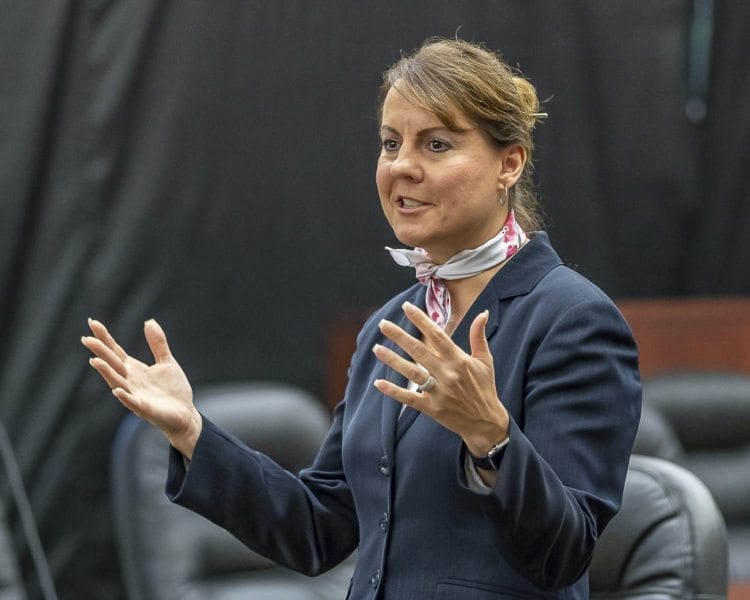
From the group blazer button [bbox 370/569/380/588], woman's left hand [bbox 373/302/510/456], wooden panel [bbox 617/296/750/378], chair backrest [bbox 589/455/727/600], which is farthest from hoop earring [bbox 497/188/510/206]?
wooden panel [bbox 617/296/750/378]

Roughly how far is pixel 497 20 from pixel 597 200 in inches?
24.4

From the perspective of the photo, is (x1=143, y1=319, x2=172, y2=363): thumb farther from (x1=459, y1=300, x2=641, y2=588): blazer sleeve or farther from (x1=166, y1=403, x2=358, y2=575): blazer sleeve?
(x1=459, y1=300, x2=641, y2=588): blazer sleeve

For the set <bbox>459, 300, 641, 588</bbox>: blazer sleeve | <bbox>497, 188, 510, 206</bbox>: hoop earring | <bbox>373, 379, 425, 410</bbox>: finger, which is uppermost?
<bbox>497, 188, 510, 206</bbox>: hoop earring

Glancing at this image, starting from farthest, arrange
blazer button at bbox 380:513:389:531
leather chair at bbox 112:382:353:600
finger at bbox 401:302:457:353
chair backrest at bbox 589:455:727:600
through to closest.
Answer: leather chair at bbox 112:382:353:600
chair backrest at bbox 589:455:727:600
blazer button at bbox 380:513:389:531
finger at bbox 401:302:457:353

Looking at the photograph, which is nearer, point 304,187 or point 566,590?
point 566,590

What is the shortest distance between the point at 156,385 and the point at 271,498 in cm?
22

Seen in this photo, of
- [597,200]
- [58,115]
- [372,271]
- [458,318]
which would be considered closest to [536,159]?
[597,200]

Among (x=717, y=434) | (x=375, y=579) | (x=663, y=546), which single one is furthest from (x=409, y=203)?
(x=717, y=434)

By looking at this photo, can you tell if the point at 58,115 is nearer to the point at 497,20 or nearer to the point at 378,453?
the point at 497,20

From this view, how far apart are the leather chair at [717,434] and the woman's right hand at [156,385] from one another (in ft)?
7.12

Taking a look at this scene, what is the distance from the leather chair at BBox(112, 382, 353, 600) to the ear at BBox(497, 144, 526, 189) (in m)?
1.74

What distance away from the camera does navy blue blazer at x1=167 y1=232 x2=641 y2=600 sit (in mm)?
1472

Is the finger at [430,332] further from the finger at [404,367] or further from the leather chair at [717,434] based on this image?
the leather chair at [717,434]

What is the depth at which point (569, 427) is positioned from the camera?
5.01 ft
